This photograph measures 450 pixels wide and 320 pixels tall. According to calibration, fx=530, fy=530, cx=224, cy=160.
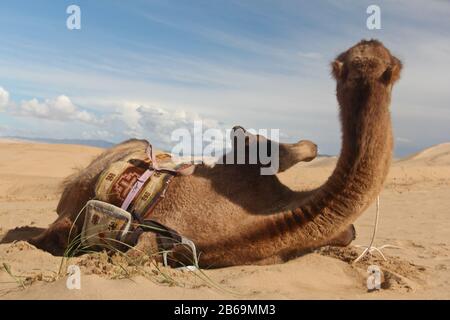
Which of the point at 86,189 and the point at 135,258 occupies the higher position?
the point at 86,189

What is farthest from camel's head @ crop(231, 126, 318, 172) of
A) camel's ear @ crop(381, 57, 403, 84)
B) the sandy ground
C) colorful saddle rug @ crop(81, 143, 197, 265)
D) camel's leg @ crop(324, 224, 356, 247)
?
camel's ear @ crop(381, 57, 403, 84)

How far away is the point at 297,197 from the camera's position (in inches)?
186

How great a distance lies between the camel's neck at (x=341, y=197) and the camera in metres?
4.07

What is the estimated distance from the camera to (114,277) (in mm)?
3662

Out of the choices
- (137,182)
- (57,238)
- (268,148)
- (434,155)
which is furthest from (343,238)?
(434,155)

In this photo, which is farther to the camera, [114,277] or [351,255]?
Result: [351,255]

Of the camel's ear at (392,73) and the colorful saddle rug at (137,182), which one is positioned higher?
the camel's ear at (392,73)

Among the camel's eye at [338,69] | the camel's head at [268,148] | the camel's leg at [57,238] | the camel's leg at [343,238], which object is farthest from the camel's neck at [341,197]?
the camel's leg at [57,238]

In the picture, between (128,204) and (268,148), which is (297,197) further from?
(128,204)

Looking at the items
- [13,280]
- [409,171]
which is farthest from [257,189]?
[409,171]

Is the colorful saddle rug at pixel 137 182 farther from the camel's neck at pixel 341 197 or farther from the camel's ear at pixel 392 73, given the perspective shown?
the camel's ear at pixel 392 73
